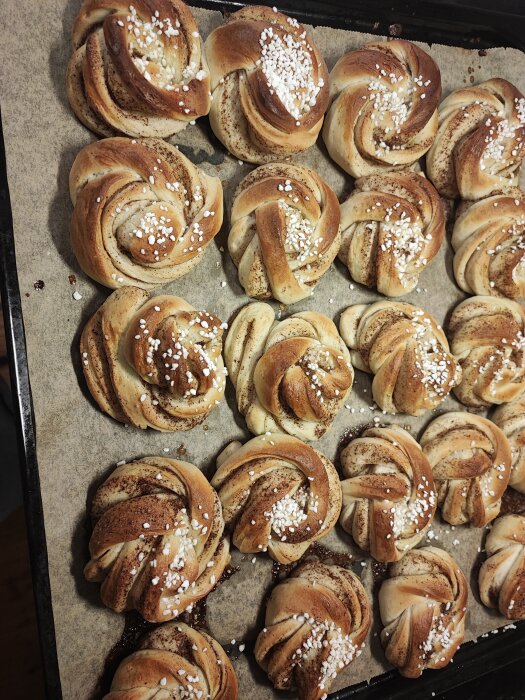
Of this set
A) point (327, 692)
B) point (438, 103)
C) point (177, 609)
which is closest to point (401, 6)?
point (438, 103)

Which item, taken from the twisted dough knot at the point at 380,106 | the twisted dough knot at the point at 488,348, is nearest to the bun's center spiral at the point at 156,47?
the twisted dough knot at the point at 380,106

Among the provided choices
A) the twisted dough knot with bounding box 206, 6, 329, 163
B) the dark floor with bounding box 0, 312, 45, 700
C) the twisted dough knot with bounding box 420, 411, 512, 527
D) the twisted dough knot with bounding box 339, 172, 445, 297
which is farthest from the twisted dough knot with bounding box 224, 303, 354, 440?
the dark floor with bounding box 0, 312, 45, 700

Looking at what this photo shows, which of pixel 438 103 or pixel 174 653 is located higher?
pixel 438 103

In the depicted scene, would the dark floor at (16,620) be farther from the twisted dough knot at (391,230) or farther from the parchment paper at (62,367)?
the twisted dough knot at (391,230)

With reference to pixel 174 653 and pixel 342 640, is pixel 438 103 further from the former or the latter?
pixel 174 653

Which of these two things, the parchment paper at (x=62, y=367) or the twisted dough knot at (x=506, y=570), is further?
the twisted dough knot at (x=506, y=570)

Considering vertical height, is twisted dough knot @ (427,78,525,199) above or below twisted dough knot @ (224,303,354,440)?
above

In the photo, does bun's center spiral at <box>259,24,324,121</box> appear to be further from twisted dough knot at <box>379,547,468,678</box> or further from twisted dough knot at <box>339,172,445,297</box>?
twisted dough knot at <box>379,547,468,678</box>
